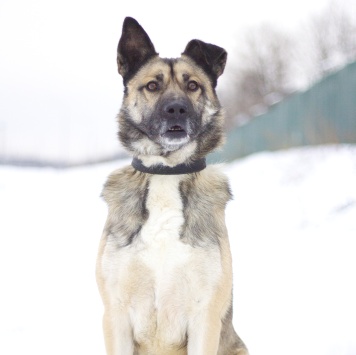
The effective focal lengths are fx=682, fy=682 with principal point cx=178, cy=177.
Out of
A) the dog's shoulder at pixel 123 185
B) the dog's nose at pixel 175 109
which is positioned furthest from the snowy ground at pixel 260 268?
the dog's nose at pixel 175 109

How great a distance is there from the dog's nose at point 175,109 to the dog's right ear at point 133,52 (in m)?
0.41

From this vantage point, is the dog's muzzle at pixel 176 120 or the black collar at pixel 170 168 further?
→ the black collar at pixel 170 168

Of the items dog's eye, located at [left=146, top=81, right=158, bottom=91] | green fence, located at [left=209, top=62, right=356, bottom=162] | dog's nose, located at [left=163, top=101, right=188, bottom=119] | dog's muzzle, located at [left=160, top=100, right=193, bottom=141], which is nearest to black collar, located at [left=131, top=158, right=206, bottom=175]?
dog's muzzle, located at [left=160, top=100, right=193, bottom=141]

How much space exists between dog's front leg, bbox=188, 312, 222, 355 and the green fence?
719 cm

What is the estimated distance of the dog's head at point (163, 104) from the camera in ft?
12.3

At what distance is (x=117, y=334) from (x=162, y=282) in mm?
374

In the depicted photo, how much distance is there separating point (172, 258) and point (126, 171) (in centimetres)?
71

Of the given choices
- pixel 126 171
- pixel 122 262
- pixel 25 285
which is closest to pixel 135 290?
pixel 122 262

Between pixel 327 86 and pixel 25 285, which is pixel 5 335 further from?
pixel 327 86

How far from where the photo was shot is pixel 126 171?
402 centimetres

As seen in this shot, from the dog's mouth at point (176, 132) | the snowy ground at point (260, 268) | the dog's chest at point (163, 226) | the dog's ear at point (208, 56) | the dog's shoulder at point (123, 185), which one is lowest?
the snowy ground at point (260, 268)

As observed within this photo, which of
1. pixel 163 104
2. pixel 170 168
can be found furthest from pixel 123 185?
pixel 163 104

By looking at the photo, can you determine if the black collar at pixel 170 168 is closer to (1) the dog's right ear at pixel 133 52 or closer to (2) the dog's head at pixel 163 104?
(2) the dog's head at pixel 163 104

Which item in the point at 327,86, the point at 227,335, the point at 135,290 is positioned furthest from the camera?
the point at 327,86
